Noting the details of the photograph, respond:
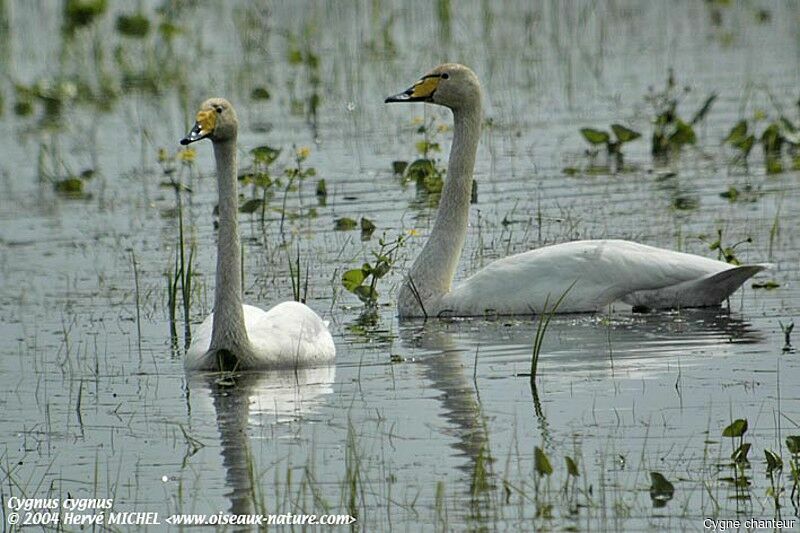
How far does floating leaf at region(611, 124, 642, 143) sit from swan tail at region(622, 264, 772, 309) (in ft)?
13.9

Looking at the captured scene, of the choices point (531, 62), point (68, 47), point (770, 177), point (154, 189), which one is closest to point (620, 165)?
point (770, 177)

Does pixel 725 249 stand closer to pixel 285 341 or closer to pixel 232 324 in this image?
pixel 285 341

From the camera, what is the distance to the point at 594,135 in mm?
14242

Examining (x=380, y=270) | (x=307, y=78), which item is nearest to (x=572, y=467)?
Result: (x=380, y=270)

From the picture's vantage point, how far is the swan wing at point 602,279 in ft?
32.5

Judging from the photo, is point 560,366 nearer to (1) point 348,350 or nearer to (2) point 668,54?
(1) point 348,350

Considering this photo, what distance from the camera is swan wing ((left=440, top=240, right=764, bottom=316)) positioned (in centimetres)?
990

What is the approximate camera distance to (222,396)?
859 centimetres

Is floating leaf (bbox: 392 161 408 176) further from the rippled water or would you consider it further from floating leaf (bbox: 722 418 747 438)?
floating leaf (bbox: 722 418 747 438)

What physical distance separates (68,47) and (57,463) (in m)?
15.1

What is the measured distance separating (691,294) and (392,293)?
6.33 ft

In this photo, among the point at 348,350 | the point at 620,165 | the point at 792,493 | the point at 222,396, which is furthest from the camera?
the point at 620,165

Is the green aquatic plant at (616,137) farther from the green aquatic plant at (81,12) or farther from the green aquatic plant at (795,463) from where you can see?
the green aquatic plant at (81,12)

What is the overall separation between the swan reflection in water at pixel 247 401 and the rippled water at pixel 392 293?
2 centimetres
